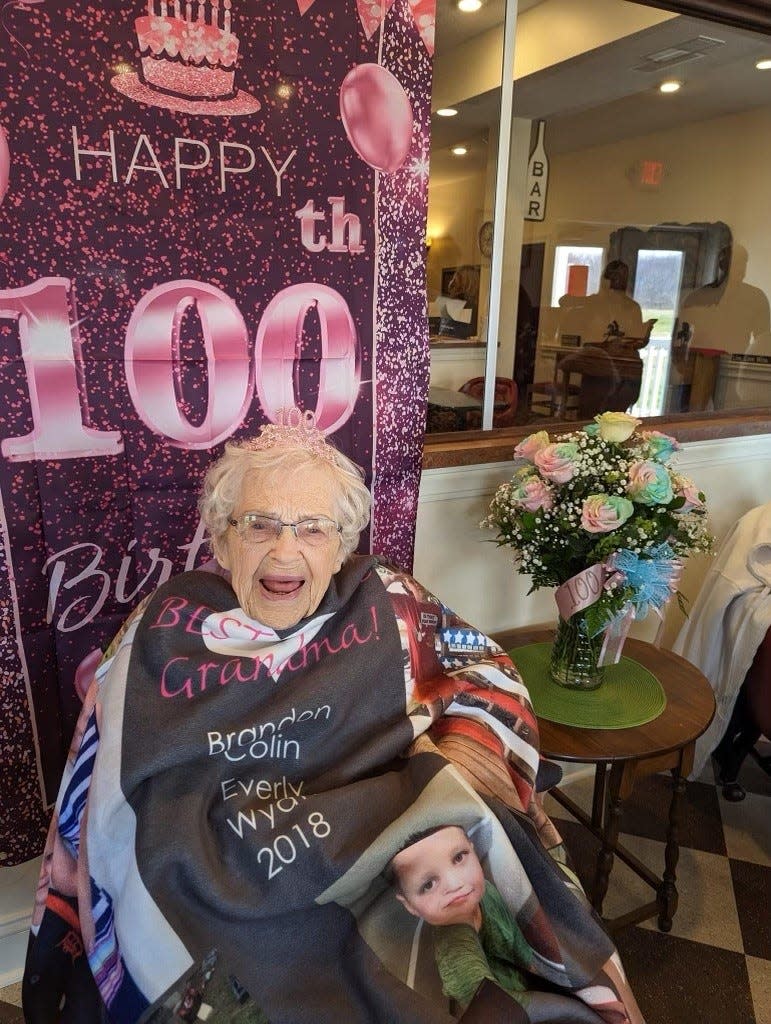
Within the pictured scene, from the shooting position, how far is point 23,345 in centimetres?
126

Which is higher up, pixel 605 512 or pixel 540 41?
pixel 540 41

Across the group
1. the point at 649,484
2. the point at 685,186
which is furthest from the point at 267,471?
the point at 685,186

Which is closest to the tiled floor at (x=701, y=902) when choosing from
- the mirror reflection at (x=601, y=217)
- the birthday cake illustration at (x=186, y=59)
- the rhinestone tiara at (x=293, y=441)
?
the mirror reflection at (x=601, y=217)

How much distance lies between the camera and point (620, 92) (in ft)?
7.85

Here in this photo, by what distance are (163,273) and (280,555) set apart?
1.99 feet

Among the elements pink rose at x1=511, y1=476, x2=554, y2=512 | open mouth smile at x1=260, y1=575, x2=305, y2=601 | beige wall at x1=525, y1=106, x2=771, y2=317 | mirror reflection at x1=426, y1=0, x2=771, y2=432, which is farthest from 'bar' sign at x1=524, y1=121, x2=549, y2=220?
open mouth smile at x1=260, y1=575, x2=305, y2=601

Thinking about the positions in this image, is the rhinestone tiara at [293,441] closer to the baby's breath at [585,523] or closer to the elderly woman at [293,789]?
the elderly woman at [293,789]

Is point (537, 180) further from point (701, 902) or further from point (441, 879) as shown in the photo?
point (701, 902)

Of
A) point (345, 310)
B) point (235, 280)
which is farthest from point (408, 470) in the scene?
point (235, 280)

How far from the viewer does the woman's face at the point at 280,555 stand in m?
1.16

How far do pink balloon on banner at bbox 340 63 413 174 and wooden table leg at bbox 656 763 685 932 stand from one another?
146cm

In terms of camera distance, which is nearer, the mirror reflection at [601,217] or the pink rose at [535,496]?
the pink rose at [535,496]

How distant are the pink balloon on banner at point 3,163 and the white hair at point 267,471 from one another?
0.56m

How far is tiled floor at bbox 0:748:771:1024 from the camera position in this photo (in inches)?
61.7
